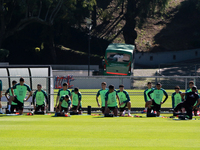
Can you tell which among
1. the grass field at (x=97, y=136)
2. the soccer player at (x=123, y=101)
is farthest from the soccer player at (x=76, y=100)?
the grass field at (x=97, y=136)

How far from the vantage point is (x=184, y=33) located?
62125mm

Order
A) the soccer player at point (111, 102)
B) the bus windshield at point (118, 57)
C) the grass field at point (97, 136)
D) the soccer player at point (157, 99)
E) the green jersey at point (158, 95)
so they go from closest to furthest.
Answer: the grass field at point (97, 136) → the soccer player at point (111, 102) → the soccer player at point (157, 99) → the green jersey at point (158, 95) → the bus windshield at point (118, 57)

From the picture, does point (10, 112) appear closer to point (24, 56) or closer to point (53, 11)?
point (53, 11)

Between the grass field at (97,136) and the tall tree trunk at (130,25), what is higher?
the tall tree trunk at (130,25)

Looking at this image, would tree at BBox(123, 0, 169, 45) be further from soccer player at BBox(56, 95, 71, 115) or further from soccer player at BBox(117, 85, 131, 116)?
soccer player at BBox(56, 95, 71, 115)

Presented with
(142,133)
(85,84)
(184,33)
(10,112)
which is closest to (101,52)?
(184,33)

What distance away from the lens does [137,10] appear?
52.9 metres

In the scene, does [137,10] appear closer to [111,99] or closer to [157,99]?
[157,99]

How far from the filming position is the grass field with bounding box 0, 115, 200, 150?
7.73m

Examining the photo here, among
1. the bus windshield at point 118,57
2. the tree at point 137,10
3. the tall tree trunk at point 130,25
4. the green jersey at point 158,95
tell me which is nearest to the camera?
the green jersey at point 158,95

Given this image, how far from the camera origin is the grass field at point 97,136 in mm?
7730

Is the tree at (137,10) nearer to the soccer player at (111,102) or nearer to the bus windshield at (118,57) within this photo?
the bus windshield at (118,57)

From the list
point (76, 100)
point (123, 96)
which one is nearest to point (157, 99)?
point (123, 96)

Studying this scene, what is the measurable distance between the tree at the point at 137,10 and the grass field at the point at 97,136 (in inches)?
1612
